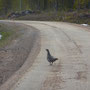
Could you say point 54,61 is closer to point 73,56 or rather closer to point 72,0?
point 73,56

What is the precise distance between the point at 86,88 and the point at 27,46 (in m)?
11.9

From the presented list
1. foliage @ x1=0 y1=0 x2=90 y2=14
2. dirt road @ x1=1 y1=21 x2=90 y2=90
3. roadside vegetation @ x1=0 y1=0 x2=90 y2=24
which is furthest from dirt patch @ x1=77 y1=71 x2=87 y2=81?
foliage @ x1=0 y1=0 x2=90 y2=14

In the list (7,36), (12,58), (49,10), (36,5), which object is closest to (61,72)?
(12,58)

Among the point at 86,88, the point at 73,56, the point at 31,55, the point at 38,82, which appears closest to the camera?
the point at 86,88

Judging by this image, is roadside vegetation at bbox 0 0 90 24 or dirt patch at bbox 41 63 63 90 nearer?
dirt patch at bbox 41 63 63 90

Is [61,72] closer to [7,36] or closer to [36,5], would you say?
[7,36]

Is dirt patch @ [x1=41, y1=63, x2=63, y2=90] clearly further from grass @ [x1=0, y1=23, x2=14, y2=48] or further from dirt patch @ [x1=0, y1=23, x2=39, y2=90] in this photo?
grass @ [x1=0, y1=23, x2=14, y2=48]

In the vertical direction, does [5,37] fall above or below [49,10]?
above

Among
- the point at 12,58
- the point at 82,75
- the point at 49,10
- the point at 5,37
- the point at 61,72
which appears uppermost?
the point at 82,75

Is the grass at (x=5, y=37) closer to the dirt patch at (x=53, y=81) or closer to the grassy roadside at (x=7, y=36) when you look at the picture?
the grassy roadside at (x=7, y=36)

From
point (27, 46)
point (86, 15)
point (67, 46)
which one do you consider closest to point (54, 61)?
point (67, 46)

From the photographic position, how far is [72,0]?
80.8 metres

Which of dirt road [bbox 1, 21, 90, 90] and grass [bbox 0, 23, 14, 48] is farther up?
dirt road [bbox 1, 21, 90, 90]

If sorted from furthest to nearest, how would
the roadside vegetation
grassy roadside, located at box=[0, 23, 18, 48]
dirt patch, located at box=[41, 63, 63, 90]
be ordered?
the roadside vegetation → grassy roadside, located at box=[0, 23, 18, 48] → dirt patch, located at box=[41, 63, 63, 90]
